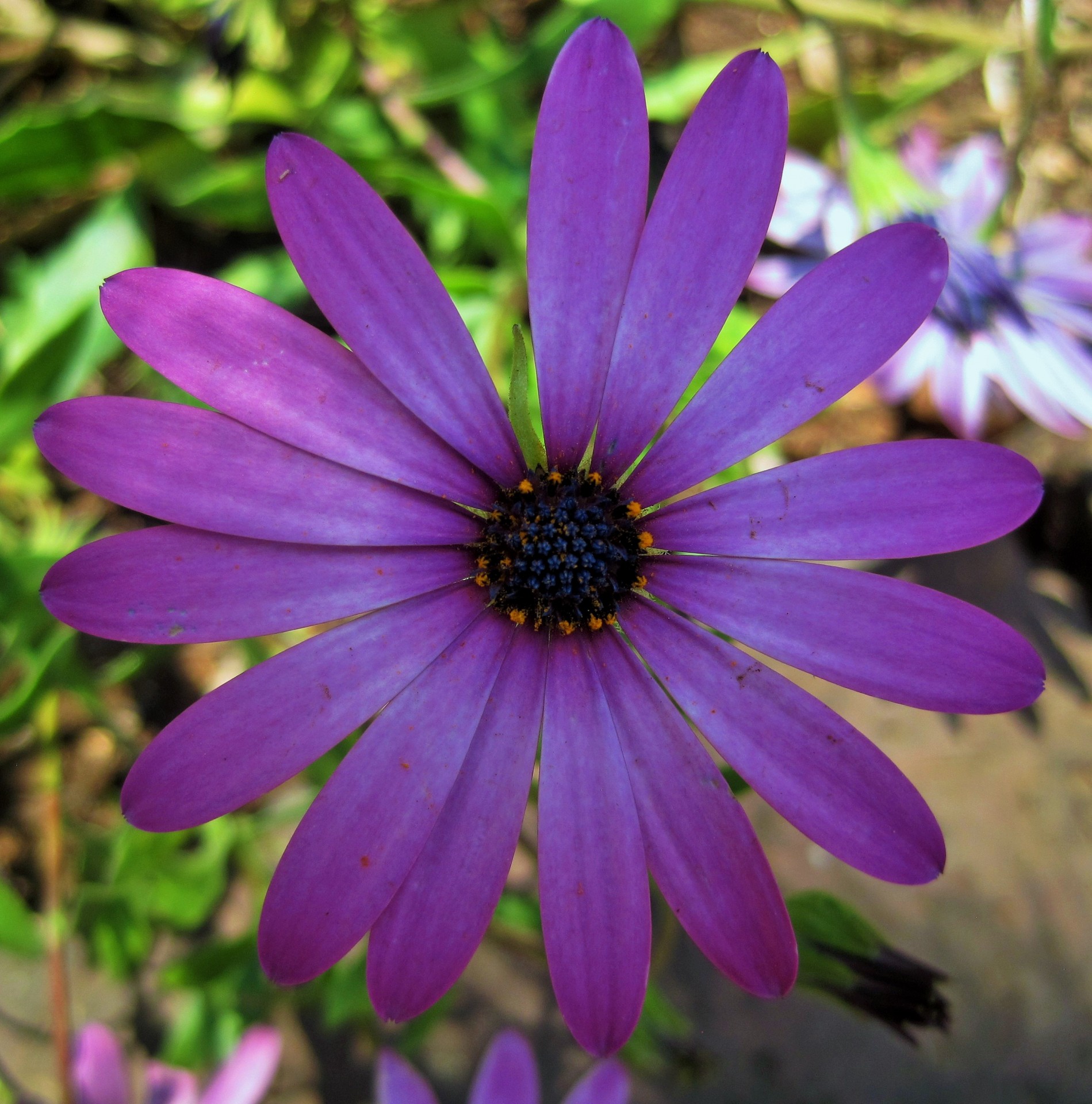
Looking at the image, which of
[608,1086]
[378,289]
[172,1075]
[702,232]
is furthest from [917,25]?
[172,1075]

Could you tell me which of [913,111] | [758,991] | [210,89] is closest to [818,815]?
[758,991]

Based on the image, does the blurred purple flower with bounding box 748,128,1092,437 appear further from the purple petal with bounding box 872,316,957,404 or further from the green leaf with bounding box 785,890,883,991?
the green leaf with bounding box 785,890,883,991

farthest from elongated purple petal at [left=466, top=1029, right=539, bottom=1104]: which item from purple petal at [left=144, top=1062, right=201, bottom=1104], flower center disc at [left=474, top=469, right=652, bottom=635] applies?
flower center disc at [left=474, top=469, right=652, bottom=635]

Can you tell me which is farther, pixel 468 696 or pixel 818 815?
pixel 468 696

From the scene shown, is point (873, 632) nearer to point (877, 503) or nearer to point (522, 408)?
point (877, 503)

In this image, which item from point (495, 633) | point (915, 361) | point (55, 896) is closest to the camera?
point (495, 633)

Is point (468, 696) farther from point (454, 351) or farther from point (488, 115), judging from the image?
point (488, 115)
